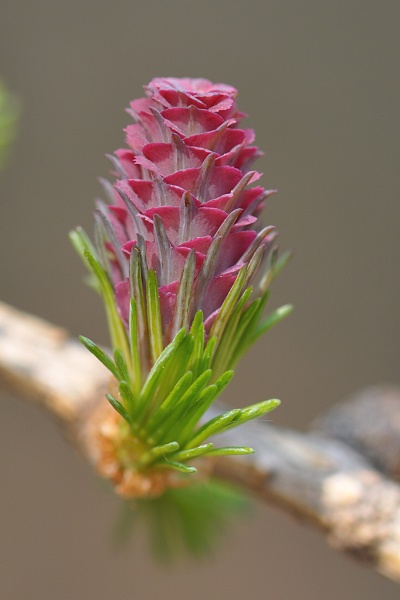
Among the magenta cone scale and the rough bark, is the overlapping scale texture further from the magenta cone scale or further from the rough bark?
the rough bark

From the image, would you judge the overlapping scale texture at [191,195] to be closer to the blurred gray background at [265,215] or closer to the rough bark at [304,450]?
the rough bark at [304,450]

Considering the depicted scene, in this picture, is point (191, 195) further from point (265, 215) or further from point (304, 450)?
point (265, 215)

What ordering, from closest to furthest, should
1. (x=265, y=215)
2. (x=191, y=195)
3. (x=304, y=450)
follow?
(x=191, y=195) → (x=304, y=450) → (x=265, y=215)

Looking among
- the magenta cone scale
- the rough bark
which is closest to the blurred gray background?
the rough bark

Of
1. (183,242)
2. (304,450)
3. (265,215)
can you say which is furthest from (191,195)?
(265,215)

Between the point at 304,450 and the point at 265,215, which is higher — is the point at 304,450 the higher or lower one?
the lower one

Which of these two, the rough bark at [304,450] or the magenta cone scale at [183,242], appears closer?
the magenta cone scale at [183,242]

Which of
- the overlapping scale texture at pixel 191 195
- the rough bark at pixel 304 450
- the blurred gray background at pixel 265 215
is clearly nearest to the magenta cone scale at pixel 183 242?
the overlapping scale texture at pixel 191 195
